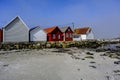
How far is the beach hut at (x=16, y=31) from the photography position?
32.7 metres

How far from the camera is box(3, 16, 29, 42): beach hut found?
3268 cm

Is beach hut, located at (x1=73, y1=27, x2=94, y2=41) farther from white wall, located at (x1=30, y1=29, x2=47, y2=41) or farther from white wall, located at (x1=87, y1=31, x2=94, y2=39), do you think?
white wall, located at (x1=30, y1=29, x2=47, y2=41)

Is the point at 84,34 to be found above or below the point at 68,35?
above

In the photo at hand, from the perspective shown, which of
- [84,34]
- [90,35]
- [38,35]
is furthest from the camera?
[90,35]

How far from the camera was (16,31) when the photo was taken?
1328 inches

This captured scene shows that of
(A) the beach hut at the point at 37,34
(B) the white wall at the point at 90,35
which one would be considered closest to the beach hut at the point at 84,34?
(B) the white wall at the point at 90,35

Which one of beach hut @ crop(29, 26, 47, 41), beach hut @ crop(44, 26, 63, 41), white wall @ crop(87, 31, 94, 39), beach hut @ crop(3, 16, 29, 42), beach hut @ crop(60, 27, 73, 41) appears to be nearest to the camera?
beach hut @ crop(3, 16, 29, 42)

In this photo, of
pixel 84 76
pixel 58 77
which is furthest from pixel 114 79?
pixel 58 77

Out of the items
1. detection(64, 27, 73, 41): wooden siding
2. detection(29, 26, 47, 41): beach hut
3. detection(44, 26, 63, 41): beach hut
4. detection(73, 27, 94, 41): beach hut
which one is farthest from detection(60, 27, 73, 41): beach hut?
detection(29, 26, 47, 41): beach hut

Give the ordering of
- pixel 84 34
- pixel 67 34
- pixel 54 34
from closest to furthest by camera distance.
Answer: pixel 54 34 → pixel 67 34 → pixel 84 34

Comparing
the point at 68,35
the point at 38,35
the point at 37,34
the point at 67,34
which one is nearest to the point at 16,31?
the point at 37,34

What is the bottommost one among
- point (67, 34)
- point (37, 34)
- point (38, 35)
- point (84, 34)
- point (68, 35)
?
point (38, 35)

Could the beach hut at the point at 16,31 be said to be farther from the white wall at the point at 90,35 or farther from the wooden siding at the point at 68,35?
the white wall at the point at 90,35

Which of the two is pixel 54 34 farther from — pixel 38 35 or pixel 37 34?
pixel 37 34
